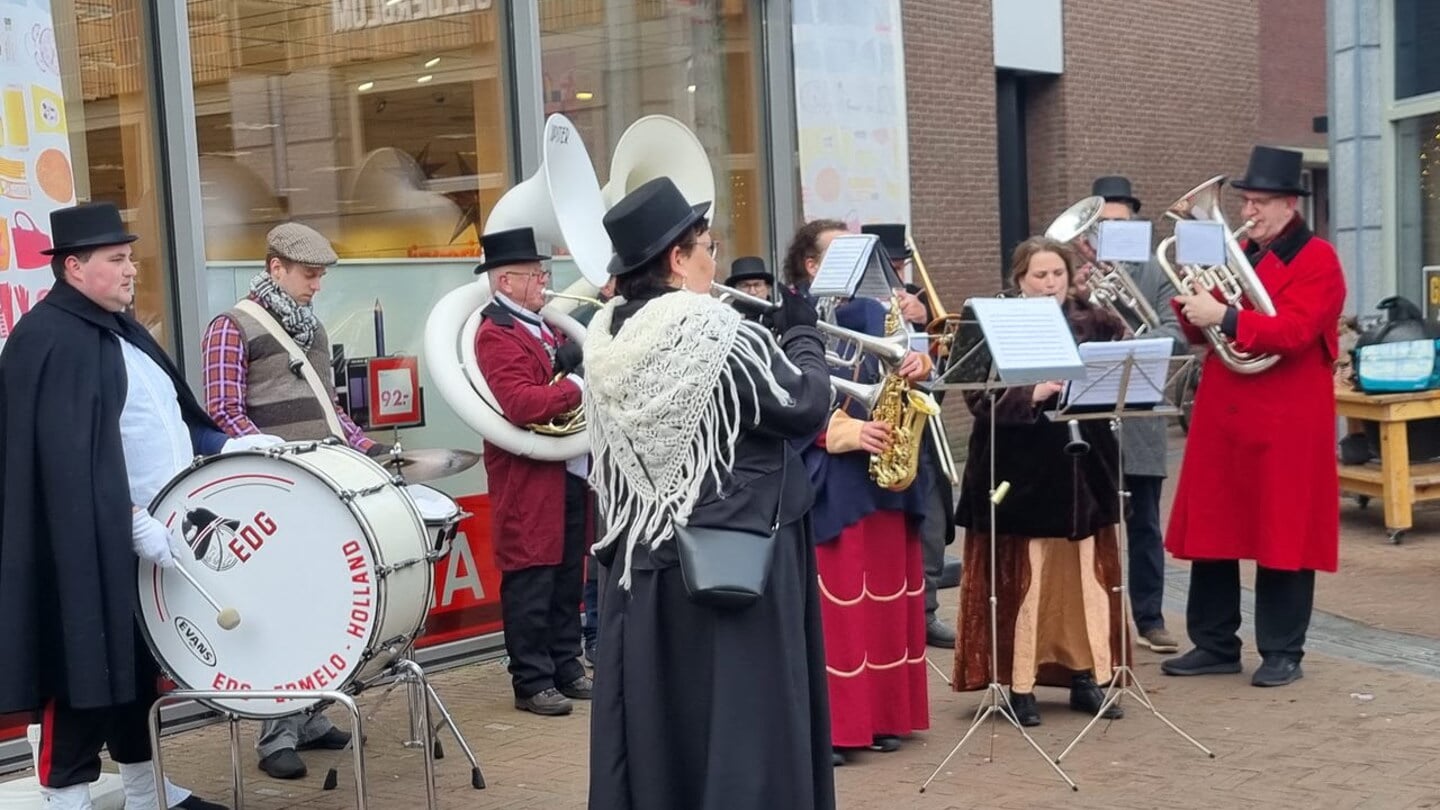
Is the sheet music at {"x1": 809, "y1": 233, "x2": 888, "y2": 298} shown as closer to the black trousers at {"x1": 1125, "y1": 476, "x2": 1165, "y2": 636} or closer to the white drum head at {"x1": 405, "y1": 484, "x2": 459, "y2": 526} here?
the white drum head at {"x1": 405, "y1": 484, "x2": 459, "y2": 526}

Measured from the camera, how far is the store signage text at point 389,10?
8.05m

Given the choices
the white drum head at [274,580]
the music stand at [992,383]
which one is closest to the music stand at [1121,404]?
the music stand at [992,383]

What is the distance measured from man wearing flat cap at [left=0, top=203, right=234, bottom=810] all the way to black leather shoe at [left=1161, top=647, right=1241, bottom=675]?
4.07 meters

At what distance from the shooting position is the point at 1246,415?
680 centimetres

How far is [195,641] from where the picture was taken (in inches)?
184

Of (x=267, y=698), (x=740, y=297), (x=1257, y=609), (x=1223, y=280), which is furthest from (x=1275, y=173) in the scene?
(x=267, y=698)

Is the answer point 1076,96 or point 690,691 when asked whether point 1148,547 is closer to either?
point 690,691

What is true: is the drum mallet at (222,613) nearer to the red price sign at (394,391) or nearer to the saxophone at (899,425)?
the saxophone at (899,425)

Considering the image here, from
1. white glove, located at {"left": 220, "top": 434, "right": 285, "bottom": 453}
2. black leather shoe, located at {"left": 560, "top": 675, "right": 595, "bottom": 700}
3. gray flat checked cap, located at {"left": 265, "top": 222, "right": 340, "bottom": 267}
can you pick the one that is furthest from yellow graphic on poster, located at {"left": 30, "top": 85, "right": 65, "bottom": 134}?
black leather shoe, located at {"left": 560, "top": 675, "right": 595, "bottom": 700}

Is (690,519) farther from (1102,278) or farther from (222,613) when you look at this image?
(1102,278)

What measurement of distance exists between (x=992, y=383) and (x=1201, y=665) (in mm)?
2244

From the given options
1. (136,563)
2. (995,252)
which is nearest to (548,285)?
(136,563)

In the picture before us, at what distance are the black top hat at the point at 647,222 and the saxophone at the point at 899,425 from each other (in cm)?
145

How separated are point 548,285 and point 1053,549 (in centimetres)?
310
